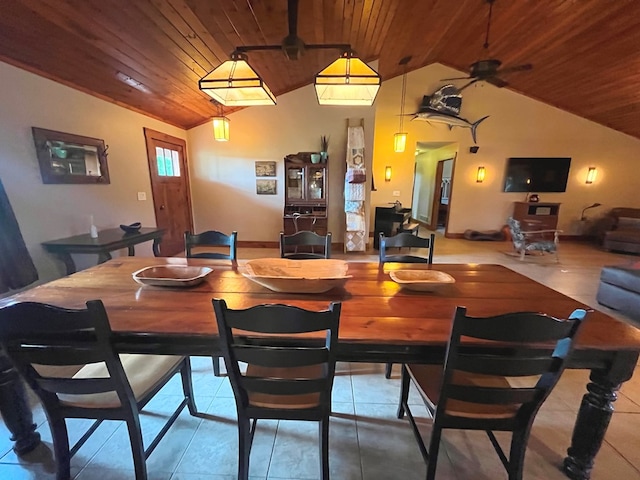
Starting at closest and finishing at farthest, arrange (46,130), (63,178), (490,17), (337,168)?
(46,130)
(63,178)
(490,17)
(337,168)

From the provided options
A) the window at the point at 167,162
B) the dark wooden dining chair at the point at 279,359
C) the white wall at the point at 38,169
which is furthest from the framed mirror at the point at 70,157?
the dark wooden dining chair at the point at 279,359

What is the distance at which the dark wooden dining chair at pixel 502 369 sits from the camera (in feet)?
3.06

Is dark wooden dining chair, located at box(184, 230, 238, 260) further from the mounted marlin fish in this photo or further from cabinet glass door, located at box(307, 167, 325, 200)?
the mounted marlin fish

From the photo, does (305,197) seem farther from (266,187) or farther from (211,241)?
(211,241)

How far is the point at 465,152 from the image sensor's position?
677cm

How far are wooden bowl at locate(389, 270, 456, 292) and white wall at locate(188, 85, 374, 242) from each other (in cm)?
392

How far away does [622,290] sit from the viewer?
3.01 m

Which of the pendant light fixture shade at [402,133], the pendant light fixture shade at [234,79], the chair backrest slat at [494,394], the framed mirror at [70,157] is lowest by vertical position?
the chair backrest slat at [494,394]

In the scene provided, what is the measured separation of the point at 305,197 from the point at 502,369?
4.61m

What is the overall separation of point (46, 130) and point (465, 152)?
7379 mm

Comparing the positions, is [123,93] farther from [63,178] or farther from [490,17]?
[490,17]

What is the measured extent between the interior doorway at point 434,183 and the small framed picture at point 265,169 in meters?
3.79

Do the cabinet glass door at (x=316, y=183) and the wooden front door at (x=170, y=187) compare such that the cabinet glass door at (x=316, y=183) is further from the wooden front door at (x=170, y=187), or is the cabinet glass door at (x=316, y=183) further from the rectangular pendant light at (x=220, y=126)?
the wooden front door at (x=170, y=187)

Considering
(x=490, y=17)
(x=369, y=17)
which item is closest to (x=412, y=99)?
(x=490, y=17)
